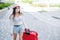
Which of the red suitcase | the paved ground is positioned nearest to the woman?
the red suitcase

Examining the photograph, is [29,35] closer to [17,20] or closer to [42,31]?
[17,20]

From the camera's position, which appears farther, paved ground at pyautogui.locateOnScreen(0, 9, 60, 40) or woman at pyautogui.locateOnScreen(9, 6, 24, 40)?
paved ground at pyautogui.locateOnScreen(0, 9, 60, 40)

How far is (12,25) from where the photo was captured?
635 cm

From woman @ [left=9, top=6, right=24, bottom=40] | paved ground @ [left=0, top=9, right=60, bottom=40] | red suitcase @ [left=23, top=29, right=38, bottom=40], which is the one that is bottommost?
paved ground @ [left=0, top=9, right=60, bottom=40]

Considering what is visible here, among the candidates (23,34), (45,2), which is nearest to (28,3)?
(45,2)

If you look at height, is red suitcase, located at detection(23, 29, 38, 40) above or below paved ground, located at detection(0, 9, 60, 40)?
above

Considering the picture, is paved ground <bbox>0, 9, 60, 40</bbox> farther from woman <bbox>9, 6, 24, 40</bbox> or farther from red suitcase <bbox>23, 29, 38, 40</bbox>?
woman <bbox>9, 6, 24, 40</bbox>

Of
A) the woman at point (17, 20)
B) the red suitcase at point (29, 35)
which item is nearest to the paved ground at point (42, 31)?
the red suitcase at point (29, 35)

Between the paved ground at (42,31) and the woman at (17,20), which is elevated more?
the woman at (17,20)

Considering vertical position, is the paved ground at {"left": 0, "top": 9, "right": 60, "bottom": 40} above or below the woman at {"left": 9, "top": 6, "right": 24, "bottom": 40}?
below

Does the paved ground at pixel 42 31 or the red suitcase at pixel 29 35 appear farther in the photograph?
the paved ground at pixel 42 31

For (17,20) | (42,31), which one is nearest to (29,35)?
(17,20)

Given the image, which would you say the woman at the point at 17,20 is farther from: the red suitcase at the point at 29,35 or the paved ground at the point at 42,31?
the paved ground at the point at 42,31

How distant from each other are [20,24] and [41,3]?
2187 inches
